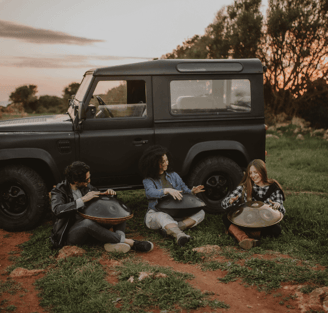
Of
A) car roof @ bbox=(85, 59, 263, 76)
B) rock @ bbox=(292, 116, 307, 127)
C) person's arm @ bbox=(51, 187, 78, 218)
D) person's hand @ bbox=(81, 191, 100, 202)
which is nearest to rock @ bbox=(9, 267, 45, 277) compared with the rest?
person's arm @ bbox=(51, 187, 78, 218)

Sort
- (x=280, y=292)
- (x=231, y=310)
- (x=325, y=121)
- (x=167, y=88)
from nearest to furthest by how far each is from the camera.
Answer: (x=231, y=310) → (x=280, y=292) → (x=167, y=88) → (x=325, y=121)

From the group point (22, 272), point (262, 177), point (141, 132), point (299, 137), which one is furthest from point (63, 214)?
point (299, 137)

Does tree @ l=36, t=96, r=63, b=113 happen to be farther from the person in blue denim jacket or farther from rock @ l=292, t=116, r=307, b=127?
the person in blue denim jacket

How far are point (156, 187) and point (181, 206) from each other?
17.7 inches

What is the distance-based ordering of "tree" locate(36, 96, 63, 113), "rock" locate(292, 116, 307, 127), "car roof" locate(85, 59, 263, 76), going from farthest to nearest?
"tree" locate(36, 96, 63, 113)
"rock" locate(292, 116, 307, 127)
"car roof" locate(85, 59, 263, 76)

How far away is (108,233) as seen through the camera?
157 inches

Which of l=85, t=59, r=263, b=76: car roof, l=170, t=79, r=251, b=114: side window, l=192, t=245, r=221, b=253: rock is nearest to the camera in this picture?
l=192, t=245, r=221, b=253: rock

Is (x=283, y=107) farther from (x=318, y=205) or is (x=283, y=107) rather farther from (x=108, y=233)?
(x=108, y=233)

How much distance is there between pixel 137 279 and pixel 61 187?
144 cm

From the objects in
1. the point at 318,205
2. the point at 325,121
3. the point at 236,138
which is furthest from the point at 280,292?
the point at 325,121

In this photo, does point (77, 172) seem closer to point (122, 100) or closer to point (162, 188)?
point (162, 188)

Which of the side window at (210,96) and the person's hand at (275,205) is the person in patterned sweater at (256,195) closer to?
the person's hand at (275,205)

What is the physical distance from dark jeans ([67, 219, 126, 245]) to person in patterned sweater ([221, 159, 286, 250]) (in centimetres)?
144

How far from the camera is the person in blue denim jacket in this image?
438 centimetres
